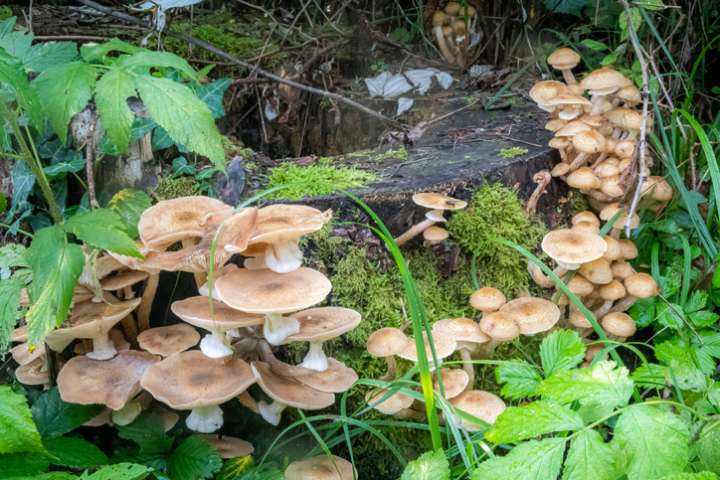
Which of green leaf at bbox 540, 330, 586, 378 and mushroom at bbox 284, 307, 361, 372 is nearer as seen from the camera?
green leaf at bbox 540, 330, 586, 378

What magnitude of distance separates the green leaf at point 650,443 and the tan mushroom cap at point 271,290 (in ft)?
3.74

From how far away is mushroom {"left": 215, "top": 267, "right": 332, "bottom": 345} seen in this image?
2443mm

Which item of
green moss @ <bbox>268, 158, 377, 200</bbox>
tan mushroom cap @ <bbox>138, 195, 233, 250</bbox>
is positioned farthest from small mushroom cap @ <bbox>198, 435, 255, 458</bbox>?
green moss @ <bbox>268, 158, 377, 200</bbox>

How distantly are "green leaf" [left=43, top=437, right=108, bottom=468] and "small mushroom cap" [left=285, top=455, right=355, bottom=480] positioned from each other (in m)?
0.74

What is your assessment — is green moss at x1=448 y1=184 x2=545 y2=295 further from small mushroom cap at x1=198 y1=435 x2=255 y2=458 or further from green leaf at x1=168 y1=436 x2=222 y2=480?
green leaf at x1=168 y1=436 x2=222 y2=480

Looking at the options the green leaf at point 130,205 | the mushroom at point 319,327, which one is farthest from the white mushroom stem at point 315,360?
the green leaf at point 130,205

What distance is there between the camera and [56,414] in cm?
277

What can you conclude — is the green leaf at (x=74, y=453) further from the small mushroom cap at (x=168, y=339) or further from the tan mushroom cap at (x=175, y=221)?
the tan mushroom cap at (x=175, y=221)

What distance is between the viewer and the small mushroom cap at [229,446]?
9.48 feet

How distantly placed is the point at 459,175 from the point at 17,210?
7.45 feet

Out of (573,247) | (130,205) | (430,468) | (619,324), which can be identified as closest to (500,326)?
(573,247)

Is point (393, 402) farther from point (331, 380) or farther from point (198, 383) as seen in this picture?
point (198, 383)

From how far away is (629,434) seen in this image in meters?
1.74

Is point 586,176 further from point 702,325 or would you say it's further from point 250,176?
point 250,176
